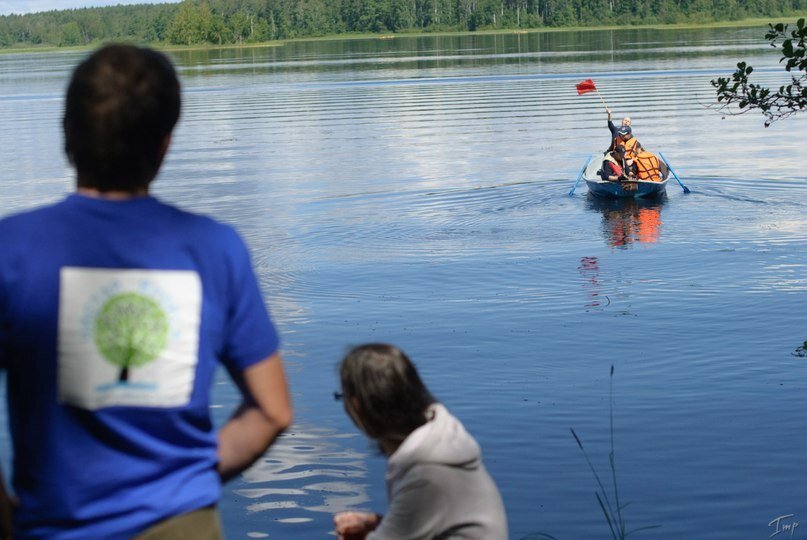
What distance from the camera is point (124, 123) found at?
2555mm

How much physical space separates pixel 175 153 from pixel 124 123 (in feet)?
94.0

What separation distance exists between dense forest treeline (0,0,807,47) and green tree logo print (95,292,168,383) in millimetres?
136233

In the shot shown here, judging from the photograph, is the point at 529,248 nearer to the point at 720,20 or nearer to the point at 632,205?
the point at 632,205

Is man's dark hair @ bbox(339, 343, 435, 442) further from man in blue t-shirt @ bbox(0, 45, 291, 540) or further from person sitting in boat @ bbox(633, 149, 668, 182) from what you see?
person sitting in boat @ bbox(633, 149, 668, 182)

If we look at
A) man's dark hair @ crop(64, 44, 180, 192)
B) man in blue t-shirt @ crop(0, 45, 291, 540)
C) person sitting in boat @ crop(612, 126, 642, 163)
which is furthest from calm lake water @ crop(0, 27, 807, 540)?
man's dark hair @ crop(64, 44, 180, 192)

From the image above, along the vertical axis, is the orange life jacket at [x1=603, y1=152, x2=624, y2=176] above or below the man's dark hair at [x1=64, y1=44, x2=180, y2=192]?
below

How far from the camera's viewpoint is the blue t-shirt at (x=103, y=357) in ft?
8.13

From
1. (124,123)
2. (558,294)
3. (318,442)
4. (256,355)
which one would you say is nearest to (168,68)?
(124,123)

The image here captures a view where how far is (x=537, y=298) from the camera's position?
43.7 feet

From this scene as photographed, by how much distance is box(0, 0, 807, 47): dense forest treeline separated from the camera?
138m

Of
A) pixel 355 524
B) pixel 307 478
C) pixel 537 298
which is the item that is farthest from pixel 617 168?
pixel 355 524

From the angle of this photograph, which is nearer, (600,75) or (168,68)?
(168,68)

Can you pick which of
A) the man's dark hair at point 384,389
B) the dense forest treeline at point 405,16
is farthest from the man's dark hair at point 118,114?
the dense forest treeline at point 405,16

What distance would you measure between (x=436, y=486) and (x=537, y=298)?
10.1m
